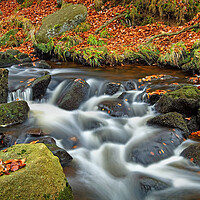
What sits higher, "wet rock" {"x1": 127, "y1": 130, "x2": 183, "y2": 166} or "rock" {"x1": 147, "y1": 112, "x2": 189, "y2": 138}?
"rock" {"x1": 147, "y1": 112, "x2": 189, "y2": 138}

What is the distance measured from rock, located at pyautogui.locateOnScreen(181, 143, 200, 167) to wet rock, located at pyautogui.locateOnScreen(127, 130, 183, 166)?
249mm

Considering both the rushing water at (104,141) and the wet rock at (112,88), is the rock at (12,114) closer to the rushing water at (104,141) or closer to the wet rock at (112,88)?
the rushing water at (104,141)

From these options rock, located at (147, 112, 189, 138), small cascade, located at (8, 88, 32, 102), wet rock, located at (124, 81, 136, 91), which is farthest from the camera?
wet rock, located at (124, 81, 136, 91)

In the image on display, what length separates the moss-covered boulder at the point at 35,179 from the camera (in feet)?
6.14

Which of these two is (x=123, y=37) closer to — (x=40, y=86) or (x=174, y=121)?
(x=40, y=86)

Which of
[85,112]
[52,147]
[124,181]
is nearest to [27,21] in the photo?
[85,112]

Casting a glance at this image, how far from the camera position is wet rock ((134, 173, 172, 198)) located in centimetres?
304

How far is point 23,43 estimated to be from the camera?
11.8m

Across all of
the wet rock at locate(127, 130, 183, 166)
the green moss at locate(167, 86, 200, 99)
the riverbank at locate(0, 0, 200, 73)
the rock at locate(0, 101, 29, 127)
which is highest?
the riverbank at locate(0, 0, 200, 73)

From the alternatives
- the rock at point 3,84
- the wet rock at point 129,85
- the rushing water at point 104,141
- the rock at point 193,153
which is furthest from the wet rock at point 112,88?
the rock at point 193,153

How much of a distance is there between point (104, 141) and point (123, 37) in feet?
24.8

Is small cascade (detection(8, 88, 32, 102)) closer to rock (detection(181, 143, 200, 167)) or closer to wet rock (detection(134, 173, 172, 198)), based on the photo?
wet rock (detection(134, 173, 172, 198))

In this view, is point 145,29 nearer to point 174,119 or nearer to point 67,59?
point 67,59

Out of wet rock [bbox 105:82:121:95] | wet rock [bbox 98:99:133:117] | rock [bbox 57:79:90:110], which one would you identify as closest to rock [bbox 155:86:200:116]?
wet rock [bbox 98:99:133:117]
